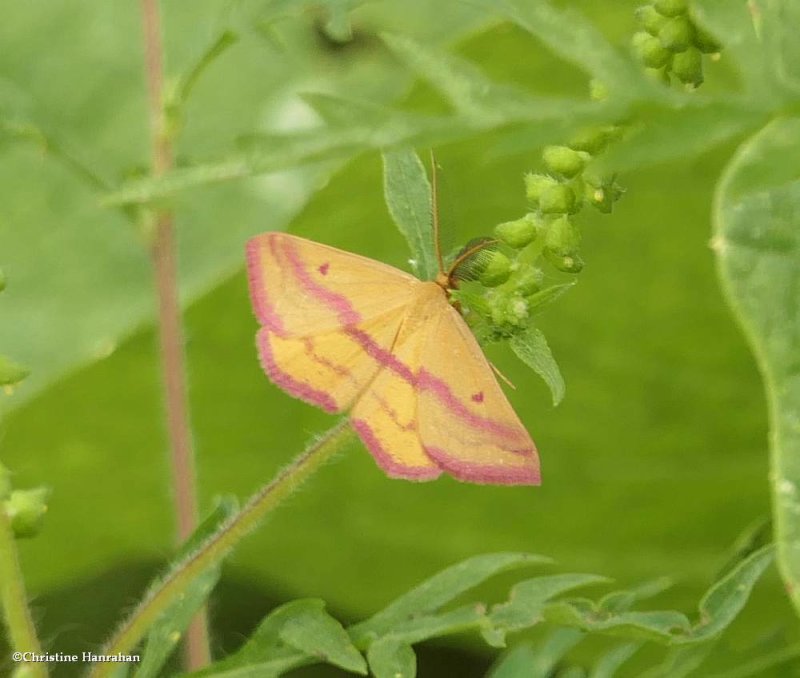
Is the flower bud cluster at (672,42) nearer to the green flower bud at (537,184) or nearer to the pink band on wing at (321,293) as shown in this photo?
the green flower bud at (537,184)

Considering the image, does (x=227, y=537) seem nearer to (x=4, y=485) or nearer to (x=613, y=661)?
(x=4, y=485)

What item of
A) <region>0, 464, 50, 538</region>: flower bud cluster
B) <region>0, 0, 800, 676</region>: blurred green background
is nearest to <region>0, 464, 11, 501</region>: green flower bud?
<region>0, 464, 50, 538</region>: flower bud cluster

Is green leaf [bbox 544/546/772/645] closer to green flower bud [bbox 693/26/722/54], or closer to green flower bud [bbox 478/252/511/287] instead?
green flower bud [bbox 478/252/511/287]

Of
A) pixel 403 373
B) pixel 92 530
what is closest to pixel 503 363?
pixel 92 530

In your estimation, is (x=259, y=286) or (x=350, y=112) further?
(x=259, y=286)

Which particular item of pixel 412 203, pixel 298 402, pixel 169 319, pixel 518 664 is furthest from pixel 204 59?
pixel 298 402

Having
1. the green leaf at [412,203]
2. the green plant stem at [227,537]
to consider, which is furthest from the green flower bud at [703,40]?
the green plant stem at [227,537]

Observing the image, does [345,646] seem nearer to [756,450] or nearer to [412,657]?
[412,657]
